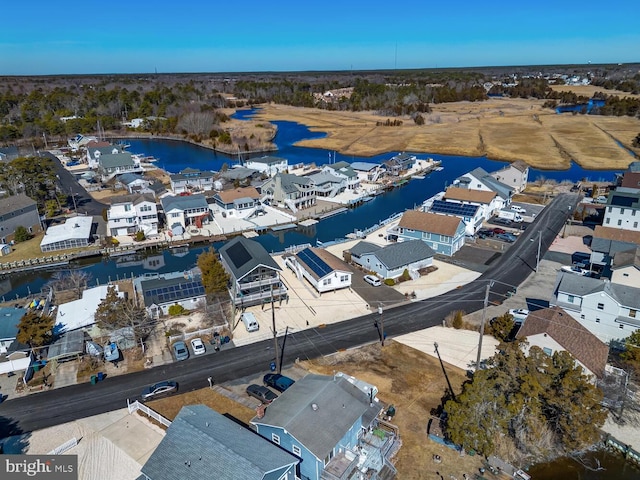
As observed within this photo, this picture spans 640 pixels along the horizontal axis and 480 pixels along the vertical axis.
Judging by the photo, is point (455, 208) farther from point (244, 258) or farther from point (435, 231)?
point (244, 258)

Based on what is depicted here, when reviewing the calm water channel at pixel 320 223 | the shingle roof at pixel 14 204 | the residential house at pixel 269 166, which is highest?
the shingle roof at pixel 14 204

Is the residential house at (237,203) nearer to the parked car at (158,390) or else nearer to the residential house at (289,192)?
the residential house at (289,192)

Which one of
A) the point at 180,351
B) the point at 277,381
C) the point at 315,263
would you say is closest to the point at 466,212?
the point at 315,263

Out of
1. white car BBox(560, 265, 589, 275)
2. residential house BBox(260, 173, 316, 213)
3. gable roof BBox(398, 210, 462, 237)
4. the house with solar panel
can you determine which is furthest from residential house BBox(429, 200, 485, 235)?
residential house BBox(260, 173, 316, 213)

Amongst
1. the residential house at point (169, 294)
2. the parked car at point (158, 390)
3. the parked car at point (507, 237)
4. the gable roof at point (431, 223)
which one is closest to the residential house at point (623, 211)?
the parked car at point (507, 237)

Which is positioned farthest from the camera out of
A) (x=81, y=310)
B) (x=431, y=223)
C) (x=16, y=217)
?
(x=16, y=217)

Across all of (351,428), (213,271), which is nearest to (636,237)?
(351,428)

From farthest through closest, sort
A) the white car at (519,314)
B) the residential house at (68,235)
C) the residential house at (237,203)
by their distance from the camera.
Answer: the residential house at (237,203) → the residential house at (68,235) → the white car at (519,314)

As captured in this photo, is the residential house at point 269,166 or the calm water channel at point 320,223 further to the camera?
the residential house at point 269,166
